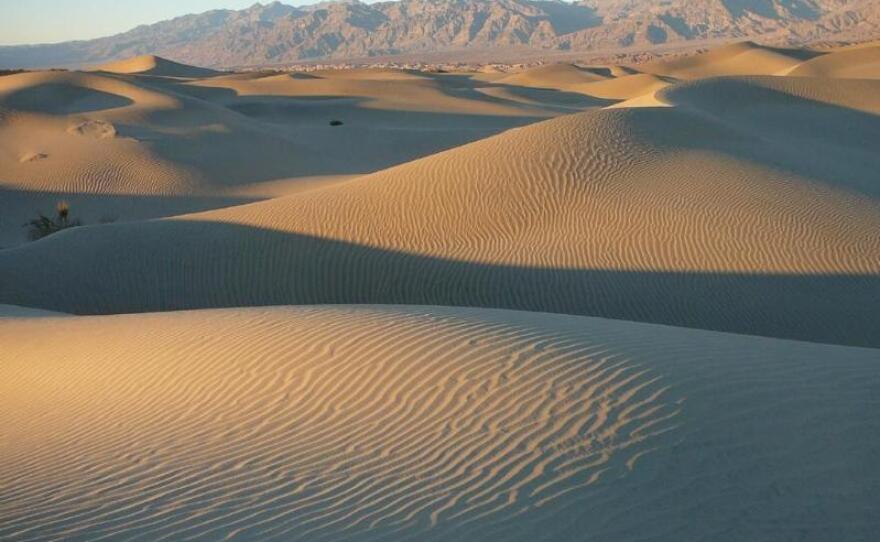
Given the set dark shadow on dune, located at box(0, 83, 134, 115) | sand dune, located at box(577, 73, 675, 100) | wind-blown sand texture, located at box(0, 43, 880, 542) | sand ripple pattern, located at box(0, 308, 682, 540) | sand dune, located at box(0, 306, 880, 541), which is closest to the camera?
sand dune, located at box(0, 306, 880, 541)

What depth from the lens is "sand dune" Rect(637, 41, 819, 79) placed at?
61906mm

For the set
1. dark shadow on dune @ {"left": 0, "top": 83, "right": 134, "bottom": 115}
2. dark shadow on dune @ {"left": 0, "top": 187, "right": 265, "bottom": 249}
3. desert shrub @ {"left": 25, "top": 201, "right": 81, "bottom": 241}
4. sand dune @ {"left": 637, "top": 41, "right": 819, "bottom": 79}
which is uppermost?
dark shadow on dune @ {"left": 0, "top": 83, "right": 134, "bottom": 115}

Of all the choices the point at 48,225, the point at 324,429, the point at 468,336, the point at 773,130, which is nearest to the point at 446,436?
the point at 324,429

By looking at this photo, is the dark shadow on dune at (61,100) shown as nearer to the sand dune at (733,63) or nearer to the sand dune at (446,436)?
the sand dune at (446,436)

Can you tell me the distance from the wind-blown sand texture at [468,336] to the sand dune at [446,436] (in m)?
0.02

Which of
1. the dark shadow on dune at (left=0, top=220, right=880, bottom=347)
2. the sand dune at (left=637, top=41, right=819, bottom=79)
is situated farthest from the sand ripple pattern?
the sand dune at (left=637, top=41, right=819, bottom=79)

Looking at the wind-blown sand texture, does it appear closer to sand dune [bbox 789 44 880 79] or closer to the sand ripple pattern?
the sand ripple pattern

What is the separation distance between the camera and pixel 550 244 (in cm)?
1322

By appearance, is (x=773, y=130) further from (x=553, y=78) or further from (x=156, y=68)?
A: (x=156, y=68)

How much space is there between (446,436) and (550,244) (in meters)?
8.28

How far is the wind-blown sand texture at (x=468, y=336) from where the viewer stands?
4535 millimetres

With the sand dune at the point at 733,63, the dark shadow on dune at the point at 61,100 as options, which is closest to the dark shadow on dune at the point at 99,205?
the dark shadow on dune at the point at 61,100

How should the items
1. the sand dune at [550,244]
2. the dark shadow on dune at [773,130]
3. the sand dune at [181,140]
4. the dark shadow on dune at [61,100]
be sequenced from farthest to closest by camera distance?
the dark shadow on dune at [61,100]
the sand dune at [181,140]
the dark shadow on dune at [773,130]
the sand dune at [550,244]

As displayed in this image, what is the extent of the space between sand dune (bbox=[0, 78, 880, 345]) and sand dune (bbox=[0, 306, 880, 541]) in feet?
14.0
